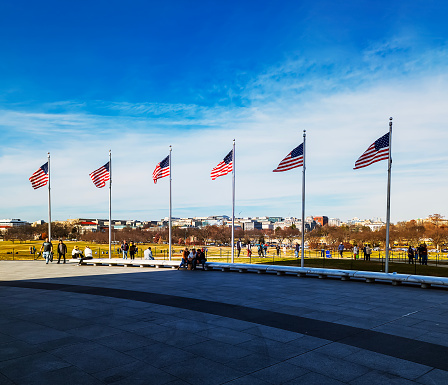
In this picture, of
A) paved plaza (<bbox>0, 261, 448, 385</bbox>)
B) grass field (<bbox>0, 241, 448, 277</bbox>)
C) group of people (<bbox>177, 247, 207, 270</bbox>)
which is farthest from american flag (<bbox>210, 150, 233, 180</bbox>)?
paved plaza (<bbox>0, 261, 448, 385</bbox>)

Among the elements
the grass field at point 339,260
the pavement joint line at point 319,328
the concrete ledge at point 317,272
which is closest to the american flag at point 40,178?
the concrete ledge at point 317,272

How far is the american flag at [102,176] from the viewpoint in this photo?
93.6ft

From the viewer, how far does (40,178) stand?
30.7 metres

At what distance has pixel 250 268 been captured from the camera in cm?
2219

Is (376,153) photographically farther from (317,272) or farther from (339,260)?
(339,260)

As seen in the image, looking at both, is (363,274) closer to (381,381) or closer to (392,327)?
(392,327)

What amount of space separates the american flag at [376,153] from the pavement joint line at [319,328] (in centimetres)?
1036

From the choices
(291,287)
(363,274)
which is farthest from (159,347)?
(363,274)

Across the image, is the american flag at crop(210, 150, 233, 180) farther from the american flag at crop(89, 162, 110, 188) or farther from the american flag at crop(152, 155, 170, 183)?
the american flag at crop(89, 162, 110, 188)

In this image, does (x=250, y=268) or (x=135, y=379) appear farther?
(x=250, y=268)

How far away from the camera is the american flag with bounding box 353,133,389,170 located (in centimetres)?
1844

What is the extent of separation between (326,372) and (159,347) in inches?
134

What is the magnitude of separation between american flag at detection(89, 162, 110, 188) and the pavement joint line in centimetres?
1419

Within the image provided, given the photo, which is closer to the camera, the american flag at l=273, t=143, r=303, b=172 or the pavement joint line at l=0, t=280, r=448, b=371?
the pavement joint line at l=0, t=280, r=448, b=371
